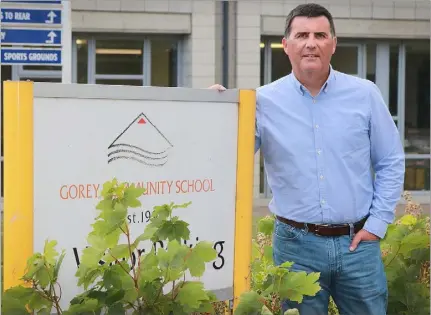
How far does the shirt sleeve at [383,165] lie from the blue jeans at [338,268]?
0.11 metres

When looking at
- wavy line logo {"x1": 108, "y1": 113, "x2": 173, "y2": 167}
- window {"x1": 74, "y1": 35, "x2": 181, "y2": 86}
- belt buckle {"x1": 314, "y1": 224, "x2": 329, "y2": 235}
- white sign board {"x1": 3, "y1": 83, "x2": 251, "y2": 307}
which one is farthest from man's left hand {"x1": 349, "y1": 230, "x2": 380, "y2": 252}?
window {"x1": 74, "y1": 35, "x2": 181, "y2": 86}

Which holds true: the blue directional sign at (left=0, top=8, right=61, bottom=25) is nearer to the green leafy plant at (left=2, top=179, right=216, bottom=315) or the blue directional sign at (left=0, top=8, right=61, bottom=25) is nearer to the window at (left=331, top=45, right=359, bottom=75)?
the window at (left=331, top=45, right=359, bottom=75)

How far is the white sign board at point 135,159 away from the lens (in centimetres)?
272

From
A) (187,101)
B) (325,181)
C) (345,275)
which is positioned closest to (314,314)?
(345,275)

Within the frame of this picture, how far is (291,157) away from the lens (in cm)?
337

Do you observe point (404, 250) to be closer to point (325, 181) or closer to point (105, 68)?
point (325, 181)

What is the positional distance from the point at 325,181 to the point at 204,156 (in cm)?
55

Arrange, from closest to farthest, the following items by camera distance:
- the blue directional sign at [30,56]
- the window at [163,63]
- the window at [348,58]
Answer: the blue directional sign at [30,56] → the window at [163,63] → the window at [348,58]

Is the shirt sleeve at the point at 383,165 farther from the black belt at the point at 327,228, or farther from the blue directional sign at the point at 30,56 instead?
the blue directional sign at the point at 30,56

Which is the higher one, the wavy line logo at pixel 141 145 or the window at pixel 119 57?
the window at pixel 119 57

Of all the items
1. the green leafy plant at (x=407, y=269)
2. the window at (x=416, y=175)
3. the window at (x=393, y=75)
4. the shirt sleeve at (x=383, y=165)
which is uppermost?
the window at (x=393, y=75)

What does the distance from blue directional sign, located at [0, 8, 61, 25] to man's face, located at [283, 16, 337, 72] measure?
24.7 ft

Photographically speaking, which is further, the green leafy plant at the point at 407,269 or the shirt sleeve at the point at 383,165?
the green leafy plant at the point at 407,269

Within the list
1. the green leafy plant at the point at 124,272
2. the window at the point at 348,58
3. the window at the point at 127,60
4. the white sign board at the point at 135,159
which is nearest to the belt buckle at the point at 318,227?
the white sign board at the point at 135,159
